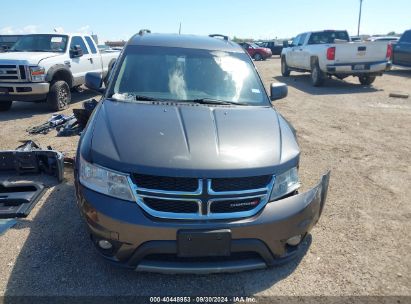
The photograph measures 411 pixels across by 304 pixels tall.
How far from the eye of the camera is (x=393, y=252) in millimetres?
3293

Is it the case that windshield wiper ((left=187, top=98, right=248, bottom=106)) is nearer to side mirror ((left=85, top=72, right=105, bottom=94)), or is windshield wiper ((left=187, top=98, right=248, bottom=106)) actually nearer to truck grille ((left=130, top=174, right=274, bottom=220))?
→ truck grille ((left=130, top=174, right=274, bottom=220))

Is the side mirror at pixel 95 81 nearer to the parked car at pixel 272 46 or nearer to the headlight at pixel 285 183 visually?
the headlight at pixel 285 183

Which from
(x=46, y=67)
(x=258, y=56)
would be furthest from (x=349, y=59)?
(x=258, y=56)

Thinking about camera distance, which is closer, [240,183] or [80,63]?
[240,183]

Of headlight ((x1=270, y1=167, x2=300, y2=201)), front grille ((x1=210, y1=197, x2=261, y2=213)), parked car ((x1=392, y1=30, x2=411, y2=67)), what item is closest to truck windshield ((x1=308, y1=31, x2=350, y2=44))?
parked car ((x1=392, y1=30, x2=411, y2=67))

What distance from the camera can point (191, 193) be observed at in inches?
97.0

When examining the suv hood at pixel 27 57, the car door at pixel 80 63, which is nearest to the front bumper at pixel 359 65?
the car door at pixel 80 63

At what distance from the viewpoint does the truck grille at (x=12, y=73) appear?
8102 mm

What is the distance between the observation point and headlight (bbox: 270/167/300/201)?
8.66ft

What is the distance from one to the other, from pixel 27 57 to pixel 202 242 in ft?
25.1

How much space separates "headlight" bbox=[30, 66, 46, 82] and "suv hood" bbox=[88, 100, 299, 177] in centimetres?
571

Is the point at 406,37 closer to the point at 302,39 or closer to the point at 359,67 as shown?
the point at 302,39

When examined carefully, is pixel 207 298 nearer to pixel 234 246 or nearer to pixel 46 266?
pixel 234 246

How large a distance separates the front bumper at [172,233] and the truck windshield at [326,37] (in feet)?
42.9
